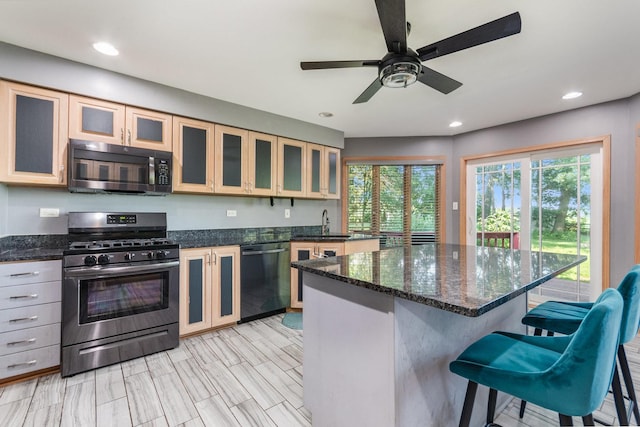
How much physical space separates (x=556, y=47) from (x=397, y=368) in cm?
A: 252

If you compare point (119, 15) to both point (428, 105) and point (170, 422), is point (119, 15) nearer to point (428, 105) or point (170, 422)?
point (170, 422)

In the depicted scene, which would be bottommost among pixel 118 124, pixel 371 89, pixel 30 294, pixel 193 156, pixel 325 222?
pixel 30 294

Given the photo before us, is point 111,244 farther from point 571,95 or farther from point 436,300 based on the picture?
point 571,95

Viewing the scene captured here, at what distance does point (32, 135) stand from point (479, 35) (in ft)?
10.5

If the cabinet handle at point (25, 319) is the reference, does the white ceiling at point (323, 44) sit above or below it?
above

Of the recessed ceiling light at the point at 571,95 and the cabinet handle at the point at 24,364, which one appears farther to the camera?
the recessed ceiling light at the point at 571,95

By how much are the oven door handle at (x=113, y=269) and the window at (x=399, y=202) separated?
9.38 ft

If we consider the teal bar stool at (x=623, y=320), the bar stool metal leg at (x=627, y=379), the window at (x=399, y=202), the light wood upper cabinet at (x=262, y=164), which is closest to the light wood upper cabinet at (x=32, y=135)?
the light wood upper cabinet at (x=262, y=164)

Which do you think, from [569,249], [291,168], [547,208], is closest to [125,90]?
[291,168]

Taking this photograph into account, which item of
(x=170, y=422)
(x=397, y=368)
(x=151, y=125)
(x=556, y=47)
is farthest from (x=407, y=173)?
(x=170, y=422)

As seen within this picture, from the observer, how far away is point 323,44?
2.14m

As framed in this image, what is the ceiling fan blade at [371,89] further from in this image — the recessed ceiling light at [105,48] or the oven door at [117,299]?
the oven door at [117,299]

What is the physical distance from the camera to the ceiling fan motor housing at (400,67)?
1701mm

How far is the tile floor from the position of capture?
5.64ft
